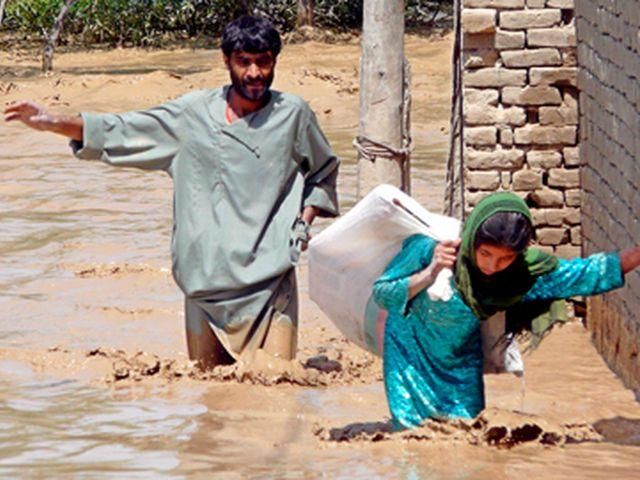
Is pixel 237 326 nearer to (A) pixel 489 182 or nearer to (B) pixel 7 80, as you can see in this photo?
(A) pixel 489 182

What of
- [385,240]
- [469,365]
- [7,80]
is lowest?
[7,80]

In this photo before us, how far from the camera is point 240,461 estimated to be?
20.0 ft

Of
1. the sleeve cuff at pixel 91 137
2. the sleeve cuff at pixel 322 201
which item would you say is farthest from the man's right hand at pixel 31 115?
the sleeve cuff at pixel 322 201

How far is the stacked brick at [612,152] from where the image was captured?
7.17m

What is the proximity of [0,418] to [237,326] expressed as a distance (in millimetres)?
1008

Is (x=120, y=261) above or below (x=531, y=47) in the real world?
below

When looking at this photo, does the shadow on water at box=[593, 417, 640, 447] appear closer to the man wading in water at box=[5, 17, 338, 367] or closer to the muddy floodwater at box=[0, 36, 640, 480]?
the muddy floodwater at box=[0, 36, 640, 480]

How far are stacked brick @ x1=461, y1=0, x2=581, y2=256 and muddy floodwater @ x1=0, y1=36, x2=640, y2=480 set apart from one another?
0.71 metres

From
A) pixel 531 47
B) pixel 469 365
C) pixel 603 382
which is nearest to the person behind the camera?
pixel 469 365

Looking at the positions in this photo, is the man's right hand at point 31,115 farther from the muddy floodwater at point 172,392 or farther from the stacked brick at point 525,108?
the stacked brick at point 525,108

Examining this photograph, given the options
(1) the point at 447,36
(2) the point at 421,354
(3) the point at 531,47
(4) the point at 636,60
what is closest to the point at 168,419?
(2) the point at 421,354

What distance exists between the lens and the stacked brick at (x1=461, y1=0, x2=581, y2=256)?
8.84 metres

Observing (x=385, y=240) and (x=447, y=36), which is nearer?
(x=385, y=240)

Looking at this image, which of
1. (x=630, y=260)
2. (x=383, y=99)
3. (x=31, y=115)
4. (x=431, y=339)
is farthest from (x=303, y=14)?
(x=630, y=260)
